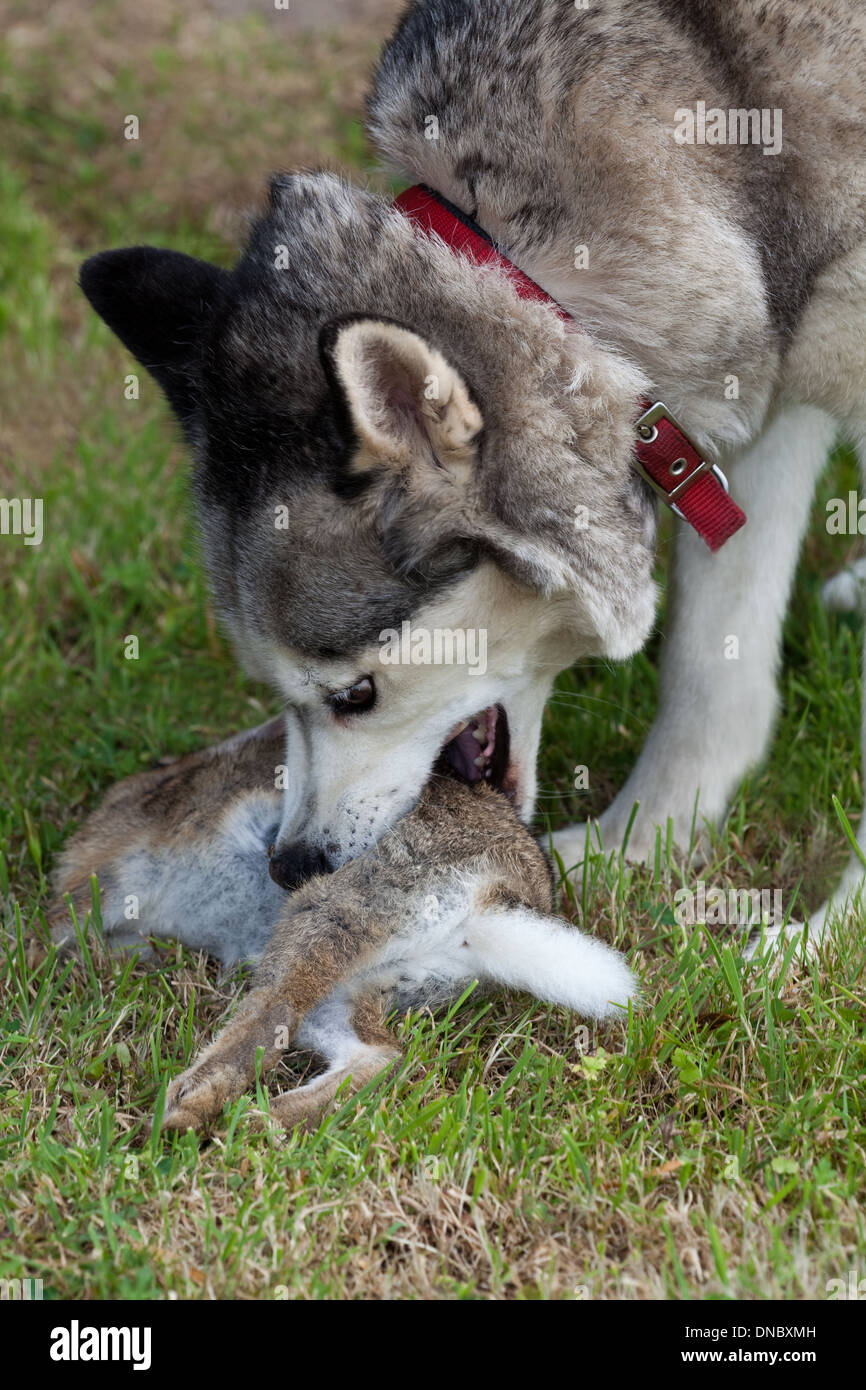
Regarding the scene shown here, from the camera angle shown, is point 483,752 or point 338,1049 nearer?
point 338,1049

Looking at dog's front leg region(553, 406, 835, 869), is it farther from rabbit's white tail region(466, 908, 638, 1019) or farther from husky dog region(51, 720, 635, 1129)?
rabbit's white tail region(466, 908, 638, 1019)

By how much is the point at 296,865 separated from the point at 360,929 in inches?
11.7

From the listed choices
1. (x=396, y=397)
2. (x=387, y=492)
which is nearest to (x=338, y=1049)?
(x=387, y=492)

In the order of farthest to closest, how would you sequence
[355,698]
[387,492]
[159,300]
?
[159,300] → [355,698] → [387,492]

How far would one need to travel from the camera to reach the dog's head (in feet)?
9.06

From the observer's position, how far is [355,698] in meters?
2.98

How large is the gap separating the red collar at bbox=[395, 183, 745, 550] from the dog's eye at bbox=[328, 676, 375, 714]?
0.75m

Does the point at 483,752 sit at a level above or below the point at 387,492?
below

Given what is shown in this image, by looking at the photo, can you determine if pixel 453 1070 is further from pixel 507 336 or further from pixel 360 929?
pixel 507 336

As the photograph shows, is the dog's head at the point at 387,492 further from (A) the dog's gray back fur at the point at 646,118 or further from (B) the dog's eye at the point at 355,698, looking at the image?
(A) the dog's gray back fur at the point at 646,118

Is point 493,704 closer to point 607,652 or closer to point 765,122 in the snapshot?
point 607,652
